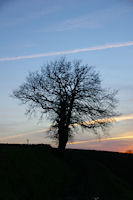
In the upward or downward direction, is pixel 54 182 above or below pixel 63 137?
below

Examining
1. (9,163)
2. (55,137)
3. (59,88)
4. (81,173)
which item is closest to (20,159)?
(9,163)

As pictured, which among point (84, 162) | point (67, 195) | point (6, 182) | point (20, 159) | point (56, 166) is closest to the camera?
point (6, 182)

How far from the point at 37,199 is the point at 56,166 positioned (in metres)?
10.8

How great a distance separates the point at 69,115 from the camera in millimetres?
35406

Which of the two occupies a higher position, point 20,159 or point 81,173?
point 20,159

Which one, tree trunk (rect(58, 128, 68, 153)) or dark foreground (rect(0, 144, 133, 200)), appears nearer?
dark foreground (rect(0, 144, 133, 200))

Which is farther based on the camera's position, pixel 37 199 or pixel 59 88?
pixel 59 88

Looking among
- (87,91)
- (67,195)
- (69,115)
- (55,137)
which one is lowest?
(67,195)

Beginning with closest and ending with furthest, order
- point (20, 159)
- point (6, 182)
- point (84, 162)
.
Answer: point (6, 182) < point (20, 159) < point (84, 162)

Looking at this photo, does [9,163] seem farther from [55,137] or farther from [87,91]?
[87,91]

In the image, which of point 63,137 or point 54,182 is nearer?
point 54,182

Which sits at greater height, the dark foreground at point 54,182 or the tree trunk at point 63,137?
the tree trunk at point 63,137

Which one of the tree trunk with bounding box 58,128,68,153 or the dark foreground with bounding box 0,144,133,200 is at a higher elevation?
the tree trunk with bounding box 58,128,68,153

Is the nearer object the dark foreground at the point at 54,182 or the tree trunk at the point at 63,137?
the dark foreground at the point at 54,182
